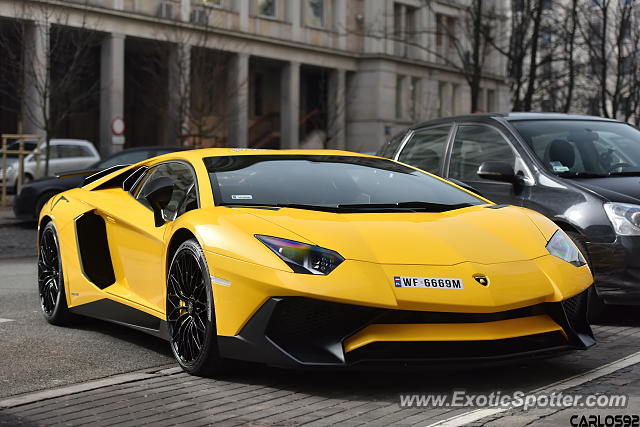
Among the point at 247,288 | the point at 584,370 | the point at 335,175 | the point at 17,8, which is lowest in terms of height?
the point at 584,370

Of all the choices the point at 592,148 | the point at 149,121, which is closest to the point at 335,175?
the point at 592,148

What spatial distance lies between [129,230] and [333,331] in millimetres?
2006

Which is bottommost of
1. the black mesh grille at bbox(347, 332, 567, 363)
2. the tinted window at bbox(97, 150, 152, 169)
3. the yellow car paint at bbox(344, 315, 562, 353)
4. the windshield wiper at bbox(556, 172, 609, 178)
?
the black mesh grille at bbox(347, 332, 567, 363)

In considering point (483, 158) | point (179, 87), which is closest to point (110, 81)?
point (179, 87)

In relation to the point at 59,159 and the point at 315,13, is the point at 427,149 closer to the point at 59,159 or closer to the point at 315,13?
the point at 59,159

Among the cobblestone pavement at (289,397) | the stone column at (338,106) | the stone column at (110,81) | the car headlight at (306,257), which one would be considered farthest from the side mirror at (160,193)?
the stone column at (338,106)

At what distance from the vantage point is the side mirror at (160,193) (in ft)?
21.6

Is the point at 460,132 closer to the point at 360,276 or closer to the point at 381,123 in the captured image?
the point at 360,276

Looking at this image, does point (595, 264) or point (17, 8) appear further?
point (17, 8)

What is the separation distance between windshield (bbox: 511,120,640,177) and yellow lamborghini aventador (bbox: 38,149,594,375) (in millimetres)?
2078

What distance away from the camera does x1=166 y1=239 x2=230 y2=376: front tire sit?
5.55m

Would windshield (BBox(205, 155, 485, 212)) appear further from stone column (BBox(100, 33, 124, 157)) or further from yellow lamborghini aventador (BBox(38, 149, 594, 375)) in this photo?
stone column (BBox(100, 33, 124, 157))

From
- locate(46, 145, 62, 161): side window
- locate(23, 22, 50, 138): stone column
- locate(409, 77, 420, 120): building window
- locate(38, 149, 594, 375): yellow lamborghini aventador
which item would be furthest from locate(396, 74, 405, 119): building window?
locate(38, 149, 594, 375): yellow lamborghini aventador

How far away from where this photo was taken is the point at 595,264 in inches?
303
